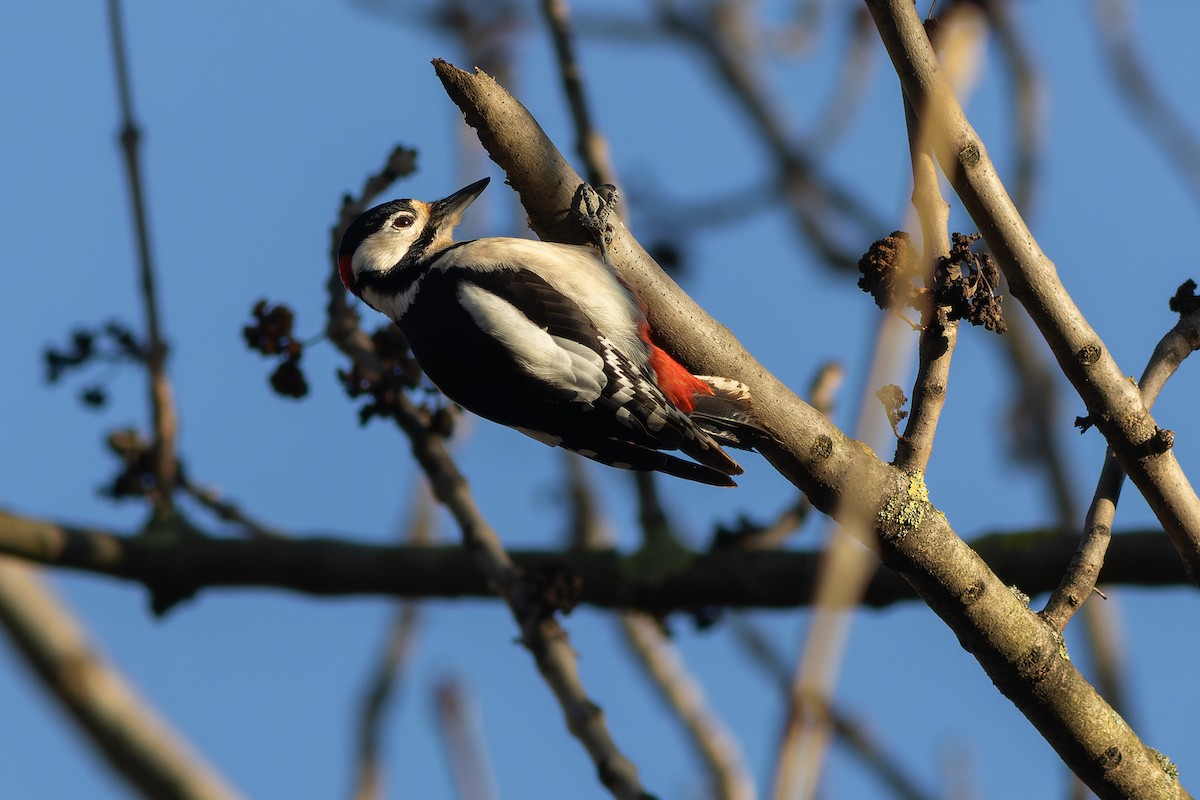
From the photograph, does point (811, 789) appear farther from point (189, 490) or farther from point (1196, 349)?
point (189, 490)

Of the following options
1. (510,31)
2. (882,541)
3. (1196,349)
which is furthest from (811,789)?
(510,31)

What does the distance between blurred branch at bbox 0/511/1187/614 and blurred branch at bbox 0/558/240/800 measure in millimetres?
2458

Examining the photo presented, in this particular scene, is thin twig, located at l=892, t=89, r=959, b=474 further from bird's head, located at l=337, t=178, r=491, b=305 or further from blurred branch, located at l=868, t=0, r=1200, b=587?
bird's head, located at l=337, t=178, r=491, b=305

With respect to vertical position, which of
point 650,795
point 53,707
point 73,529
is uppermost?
point 73,529

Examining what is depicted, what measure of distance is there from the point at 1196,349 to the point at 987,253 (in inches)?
23.4

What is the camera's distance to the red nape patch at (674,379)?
11.9 feet

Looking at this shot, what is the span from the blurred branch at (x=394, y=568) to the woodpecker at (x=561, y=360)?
117cm

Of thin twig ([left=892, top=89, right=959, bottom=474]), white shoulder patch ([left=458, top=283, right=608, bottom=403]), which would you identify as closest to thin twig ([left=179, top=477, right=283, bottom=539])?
white shoulder patch ([left=458, top=283, right=608, bottom=403])

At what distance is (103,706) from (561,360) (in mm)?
1848

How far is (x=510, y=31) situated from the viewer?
7.27m

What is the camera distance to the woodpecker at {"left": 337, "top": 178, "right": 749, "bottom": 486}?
381 cm

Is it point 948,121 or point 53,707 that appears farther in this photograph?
point 948,121

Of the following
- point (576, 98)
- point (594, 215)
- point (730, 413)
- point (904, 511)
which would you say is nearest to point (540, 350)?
point (594, 215)

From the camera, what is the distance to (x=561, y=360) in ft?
12.9
